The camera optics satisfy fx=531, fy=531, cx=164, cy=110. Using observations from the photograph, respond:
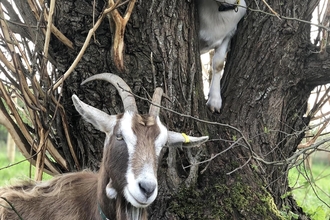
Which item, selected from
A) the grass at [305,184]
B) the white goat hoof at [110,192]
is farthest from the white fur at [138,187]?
the grass at [305,184]

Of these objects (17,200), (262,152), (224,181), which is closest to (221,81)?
(262,152)

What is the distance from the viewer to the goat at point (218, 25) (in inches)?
190

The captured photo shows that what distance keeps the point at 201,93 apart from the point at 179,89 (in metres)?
0.30

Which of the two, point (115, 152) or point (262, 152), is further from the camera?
point (262, 152)

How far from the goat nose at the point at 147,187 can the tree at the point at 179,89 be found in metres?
0.83

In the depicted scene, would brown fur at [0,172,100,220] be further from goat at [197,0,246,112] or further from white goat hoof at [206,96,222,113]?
goat at [197,0,246,112]

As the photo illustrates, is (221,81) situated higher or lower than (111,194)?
higher

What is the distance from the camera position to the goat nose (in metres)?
3.09

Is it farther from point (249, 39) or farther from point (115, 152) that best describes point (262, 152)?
point (115, 152)

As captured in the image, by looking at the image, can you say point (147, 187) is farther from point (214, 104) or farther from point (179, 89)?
point (214, 104)

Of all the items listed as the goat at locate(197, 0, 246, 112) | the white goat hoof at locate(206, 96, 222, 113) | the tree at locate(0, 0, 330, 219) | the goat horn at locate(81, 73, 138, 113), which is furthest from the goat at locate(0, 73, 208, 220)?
the goat at locate(197, 0, 246, 112)

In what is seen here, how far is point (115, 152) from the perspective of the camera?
338cm

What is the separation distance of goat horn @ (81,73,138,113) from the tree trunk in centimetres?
33

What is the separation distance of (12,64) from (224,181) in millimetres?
1908
